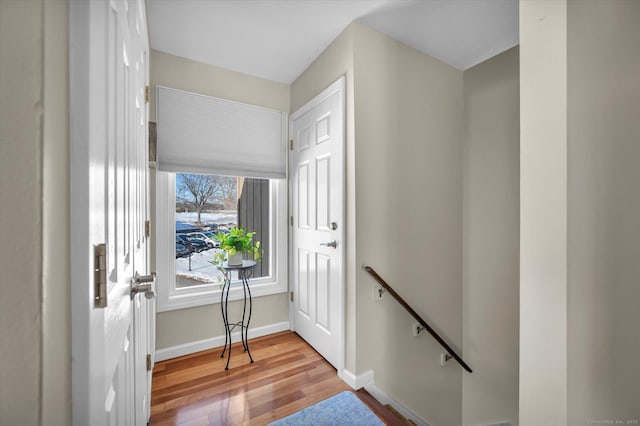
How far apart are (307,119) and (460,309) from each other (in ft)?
7.53

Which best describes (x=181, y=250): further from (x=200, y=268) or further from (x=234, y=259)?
(x=234, y=259)

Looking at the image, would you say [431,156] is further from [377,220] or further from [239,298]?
[239,298]

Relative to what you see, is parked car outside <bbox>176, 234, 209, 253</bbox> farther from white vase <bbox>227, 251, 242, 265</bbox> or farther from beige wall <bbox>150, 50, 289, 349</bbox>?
white vase <bbox>227, 251, 242, 265</bbox>

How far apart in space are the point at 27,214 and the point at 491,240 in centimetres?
284

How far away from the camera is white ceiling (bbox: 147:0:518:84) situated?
1.72m

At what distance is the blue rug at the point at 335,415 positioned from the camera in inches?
59.4

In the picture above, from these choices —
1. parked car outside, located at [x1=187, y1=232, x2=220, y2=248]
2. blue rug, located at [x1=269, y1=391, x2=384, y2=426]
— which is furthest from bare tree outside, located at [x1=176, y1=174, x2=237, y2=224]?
blue rug, located at [x1=269, y1=391, x2=384, y2=426]

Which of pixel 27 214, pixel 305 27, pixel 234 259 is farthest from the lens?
pixel 234 259

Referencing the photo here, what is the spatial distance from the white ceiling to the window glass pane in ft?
3.43

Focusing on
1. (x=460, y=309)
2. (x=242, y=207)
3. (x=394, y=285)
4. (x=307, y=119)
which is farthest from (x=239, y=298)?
(x=460, y=309)

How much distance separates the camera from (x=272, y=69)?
2406 millimetres

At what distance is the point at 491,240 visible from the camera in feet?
7.88

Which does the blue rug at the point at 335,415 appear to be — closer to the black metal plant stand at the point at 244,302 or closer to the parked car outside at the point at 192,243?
the black metal plant stand at the point at 244,302

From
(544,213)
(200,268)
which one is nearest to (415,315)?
(544,213)
